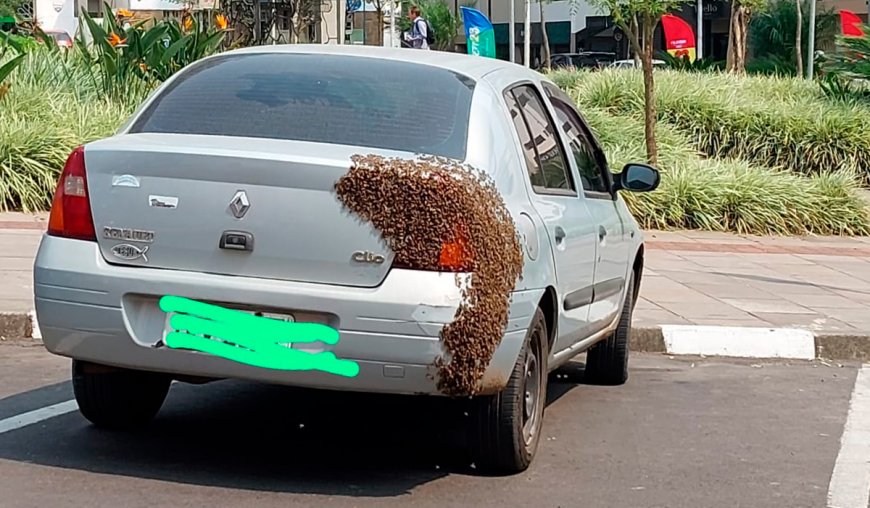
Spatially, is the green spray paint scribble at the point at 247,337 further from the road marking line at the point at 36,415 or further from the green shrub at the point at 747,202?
the green shrub at the point at 747,202

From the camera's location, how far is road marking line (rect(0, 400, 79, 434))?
5.97 meters

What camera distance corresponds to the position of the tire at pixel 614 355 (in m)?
7.36

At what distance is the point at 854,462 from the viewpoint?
19.5ft

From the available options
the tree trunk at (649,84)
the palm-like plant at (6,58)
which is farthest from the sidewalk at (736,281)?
the palm-like plant at (6,58)

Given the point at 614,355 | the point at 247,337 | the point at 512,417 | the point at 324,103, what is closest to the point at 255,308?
the point at 247,337

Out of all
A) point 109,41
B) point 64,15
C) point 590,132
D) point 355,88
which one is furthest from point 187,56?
Result: point 64,15

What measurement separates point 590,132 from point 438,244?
2.47 meters

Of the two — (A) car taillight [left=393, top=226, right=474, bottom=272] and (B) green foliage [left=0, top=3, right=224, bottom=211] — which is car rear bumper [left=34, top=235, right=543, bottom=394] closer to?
(A) car taillight [left=393, top=226, right=474, bottom=272]

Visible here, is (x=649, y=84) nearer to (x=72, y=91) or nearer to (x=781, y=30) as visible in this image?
(x=72, y=91)

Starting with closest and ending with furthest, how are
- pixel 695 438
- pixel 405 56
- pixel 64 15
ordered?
1. pixel 405 56
2. pixel 695 438
3. pixel 64 15

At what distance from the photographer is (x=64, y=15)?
30.5 m

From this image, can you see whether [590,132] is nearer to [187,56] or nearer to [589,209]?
[589,209]

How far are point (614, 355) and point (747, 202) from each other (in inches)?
292

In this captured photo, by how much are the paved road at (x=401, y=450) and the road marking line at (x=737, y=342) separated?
1.05 meters
